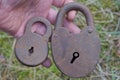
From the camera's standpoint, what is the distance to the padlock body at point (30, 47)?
1716 mm

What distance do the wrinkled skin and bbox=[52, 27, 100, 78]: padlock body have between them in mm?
96

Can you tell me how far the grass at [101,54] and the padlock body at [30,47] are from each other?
0.50m

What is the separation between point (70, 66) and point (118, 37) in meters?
0.74

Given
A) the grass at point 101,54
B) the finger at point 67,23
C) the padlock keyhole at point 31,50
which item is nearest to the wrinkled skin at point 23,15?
the finger at point 67,23

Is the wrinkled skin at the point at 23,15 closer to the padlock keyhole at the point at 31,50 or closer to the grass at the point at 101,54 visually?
the padlock keyhole at the point at 31,50

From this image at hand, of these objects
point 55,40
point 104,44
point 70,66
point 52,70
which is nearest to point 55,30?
point 55,40

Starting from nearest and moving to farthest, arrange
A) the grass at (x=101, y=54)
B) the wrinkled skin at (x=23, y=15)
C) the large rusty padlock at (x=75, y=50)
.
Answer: the large rusty padlock at (x=75, y=50)
the wrinkled skin at (x=23, y=15)
the grass at (x=101, y=54)

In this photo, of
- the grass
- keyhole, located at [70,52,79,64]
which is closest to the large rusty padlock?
keyhole, located at [70,52,79,64]

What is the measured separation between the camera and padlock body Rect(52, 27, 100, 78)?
172 centimetres

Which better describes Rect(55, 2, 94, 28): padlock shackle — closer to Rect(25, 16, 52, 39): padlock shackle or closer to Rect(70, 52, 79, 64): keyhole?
Rect(25, 16, 52, 39): padlock shackle

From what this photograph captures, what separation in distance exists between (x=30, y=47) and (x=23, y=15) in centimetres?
23

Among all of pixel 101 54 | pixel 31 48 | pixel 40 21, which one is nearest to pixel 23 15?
pixel 40 21

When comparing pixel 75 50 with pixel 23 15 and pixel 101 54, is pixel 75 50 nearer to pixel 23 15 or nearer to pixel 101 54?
pixel 23 15

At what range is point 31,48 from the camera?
1736 millimetres
